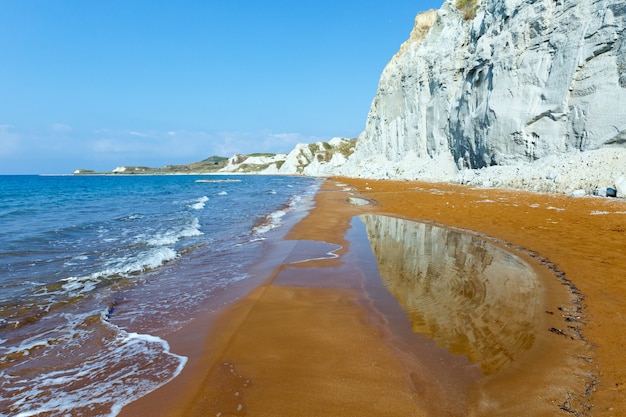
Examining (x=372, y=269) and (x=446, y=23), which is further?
(x=446, y=23)

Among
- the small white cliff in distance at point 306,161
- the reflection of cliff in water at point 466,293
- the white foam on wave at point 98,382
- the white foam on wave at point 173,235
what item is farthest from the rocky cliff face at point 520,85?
the small white cliff in distance at point 306,161

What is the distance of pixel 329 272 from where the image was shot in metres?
8.45

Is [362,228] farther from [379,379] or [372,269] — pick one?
[379,379]

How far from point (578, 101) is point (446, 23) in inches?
1138

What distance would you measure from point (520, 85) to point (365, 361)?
30.4 meters

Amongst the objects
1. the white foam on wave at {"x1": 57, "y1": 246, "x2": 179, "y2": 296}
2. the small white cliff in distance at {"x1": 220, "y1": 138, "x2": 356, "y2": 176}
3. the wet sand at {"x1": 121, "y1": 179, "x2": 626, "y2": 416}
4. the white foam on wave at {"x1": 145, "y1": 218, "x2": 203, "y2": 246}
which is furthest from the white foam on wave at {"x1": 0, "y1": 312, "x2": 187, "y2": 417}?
the small white cliff in distance at {"x1": 220, "y1": 138, "x2": 356, "y2": 176}

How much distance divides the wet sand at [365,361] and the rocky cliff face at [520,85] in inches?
757

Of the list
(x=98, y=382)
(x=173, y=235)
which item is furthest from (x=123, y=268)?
(x=98, y=382)

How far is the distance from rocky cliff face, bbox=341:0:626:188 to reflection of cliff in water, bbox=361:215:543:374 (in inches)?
641

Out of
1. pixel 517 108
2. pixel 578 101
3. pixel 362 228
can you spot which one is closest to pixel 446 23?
pixel 517 108

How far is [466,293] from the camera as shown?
256 inches

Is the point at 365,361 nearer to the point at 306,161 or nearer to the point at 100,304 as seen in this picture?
the point at 100,304

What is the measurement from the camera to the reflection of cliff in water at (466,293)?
15.2ft

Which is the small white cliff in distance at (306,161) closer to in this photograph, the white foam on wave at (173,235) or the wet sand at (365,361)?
the white foam on wave at (173,235)
